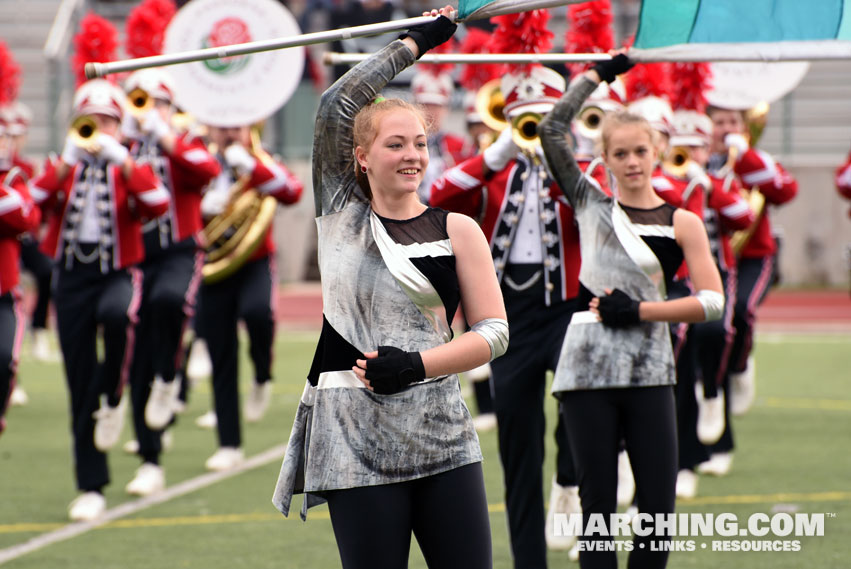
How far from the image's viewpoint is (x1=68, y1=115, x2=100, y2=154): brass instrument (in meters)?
6.50

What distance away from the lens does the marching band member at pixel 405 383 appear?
309cm

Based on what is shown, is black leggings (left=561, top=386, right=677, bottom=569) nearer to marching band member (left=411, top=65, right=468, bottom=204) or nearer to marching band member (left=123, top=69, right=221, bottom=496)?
marching band member (left=123, top=69, right=221, bottom=496)

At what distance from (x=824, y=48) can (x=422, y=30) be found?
4.71ft

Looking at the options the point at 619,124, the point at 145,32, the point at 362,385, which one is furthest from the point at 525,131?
the point at 145,32

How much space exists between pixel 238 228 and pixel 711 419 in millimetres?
2980

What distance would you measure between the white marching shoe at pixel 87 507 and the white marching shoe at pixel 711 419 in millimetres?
3022

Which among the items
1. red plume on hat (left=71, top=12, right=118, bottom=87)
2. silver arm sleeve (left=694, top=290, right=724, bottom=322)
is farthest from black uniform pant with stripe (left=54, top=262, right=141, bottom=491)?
silver arm sleeve (left=694, top=290, right=724, bottom=322)

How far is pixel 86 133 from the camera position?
659cm

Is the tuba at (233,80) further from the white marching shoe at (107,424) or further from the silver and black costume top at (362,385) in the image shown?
the silver and black costume top at (362,385)

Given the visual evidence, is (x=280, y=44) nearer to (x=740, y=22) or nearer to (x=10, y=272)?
(x=740, y=22)

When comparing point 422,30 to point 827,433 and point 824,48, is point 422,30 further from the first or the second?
point 827,433

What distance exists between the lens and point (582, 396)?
4301 mm

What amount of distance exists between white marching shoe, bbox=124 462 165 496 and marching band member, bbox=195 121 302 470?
0.58 metres

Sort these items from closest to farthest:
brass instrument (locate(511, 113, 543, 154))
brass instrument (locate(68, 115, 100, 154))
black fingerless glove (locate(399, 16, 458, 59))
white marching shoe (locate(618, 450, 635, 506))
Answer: black fingerless glove (locate(399, 16, 458, 59)), brass instrument (locate(511, 113, 543, 154)), white marching shoe (locate(618, 450, 635, 506)), brass instrument (locate(68, 115, 100, 154))
